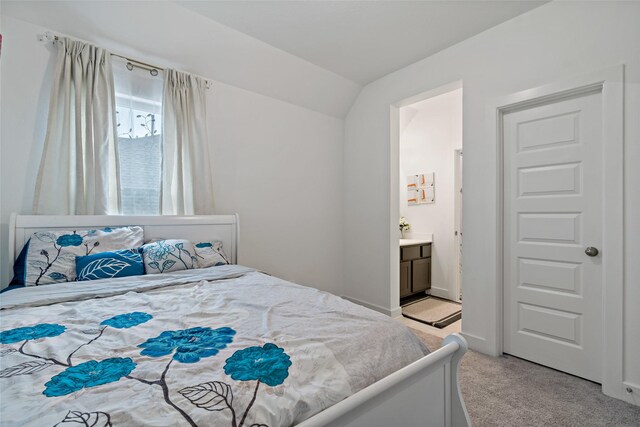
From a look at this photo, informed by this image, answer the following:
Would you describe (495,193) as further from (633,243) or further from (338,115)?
(338,115)

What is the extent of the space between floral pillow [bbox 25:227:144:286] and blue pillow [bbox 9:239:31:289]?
0.07 meters

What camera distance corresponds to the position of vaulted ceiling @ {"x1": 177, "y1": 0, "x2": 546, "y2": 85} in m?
2.22

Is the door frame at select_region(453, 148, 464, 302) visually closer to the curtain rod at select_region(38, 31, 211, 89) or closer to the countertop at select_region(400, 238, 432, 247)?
the countertop at select_region(400, 238, 432, 247)

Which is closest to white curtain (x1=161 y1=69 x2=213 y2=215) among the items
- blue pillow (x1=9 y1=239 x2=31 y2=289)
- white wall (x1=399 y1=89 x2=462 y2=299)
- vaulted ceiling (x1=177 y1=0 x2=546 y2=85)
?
vaulted ceiling (x1=177 y1=0 x2=546 y2=85)

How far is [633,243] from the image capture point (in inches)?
71.1

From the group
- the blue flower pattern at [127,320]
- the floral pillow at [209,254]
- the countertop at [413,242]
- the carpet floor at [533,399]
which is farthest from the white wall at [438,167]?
the blue flower pattern at [127,320]

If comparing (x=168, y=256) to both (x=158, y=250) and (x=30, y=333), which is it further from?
(x=30, y=333)

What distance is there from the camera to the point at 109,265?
6.16ft

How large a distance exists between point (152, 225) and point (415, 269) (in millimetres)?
3264

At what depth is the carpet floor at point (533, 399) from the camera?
1.66 metres

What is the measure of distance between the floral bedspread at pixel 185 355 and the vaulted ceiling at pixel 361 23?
2.15m

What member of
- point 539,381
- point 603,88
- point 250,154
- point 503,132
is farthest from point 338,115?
point 539,381

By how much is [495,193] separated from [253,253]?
2.38 m

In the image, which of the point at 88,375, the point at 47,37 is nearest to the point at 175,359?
the point at 88,375
